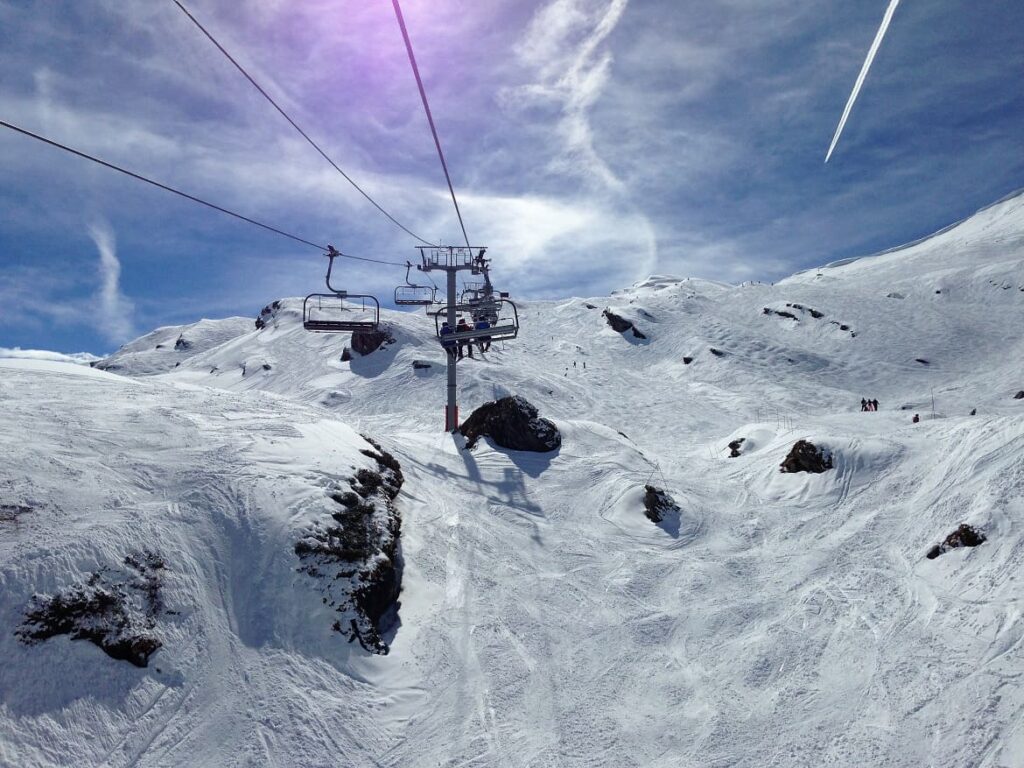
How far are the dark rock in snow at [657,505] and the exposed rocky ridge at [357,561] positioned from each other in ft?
25.9

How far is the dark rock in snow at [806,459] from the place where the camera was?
18.6 meters

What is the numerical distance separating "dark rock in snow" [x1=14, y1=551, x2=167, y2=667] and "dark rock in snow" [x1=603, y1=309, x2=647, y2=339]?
5522 centimetres

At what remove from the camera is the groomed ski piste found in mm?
8023

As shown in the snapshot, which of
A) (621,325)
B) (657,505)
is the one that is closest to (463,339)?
(657,505)

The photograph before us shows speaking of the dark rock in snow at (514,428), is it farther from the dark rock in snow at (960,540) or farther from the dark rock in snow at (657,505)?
the dark rock in snow at (960,540)

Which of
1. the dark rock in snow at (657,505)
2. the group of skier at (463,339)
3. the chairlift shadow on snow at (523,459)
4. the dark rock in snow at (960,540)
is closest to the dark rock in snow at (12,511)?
the chairlift shadow on snow at (523,459)

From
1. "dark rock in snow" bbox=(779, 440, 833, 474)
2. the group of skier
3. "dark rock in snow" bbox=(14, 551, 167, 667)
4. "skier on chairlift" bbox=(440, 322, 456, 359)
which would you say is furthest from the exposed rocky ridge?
"dark rock in snow" bbox=(779, 440, 833, 474)

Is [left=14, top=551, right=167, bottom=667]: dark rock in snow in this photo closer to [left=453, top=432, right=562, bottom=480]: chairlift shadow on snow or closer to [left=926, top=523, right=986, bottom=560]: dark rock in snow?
[left=453, top=432, right=562, bottom=480]: chairlift shadow on snow

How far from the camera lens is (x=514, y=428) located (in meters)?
23.1

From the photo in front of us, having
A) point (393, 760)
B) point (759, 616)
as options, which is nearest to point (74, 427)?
point (393, 760)

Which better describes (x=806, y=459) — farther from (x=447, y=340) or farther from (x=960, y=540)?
(x=447, y=340)

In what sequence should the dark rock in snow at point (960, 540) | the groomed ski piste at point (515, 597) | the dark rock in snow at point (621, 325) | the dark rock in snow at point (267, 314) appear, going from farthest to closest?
the dark rock in snow at point (267, 314) < the dark rock in snow at point (621, 325) < the dark rock in snow at point (960, 540) < the groomed ski piste at point (515, 597)

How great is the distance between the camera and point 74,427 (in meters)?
12.6

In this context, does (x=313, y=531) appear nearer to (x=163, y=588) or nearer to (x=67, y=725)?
(x=163, y=588)
